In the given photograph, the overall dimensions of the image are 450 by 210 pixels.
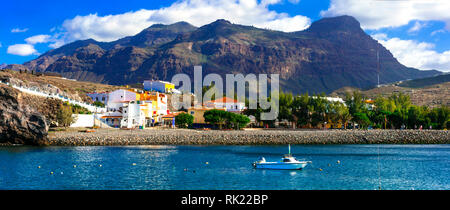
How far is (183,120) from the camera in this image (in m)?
84.5

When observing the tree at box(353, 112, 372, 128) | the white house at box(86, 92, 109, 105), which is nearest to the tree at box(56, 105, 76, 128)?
the white house at box(86, 92, 109, 105)

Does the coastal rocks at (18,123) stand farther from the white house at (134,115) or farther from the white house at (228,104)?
the white house at (228,104)

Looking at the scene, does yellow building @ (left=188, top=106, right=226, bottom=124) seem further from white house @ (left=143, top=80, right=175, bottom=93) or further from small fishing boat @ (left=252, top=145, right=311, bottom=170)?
small fishing boat @ (left=252, top=145, right=311, bottom=170)

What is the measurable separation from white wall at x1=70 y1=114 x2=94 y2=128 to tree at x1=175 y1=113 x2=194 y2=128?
17722mm

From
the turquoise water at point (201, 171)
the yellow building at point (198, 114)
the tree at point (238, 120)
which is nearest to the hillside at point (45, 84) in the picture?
the yellow building at point (198, 114)

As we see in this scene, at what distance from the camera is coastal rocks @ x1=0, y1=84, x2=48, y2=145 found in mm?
56972

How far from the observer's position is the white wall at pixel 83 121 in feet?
240

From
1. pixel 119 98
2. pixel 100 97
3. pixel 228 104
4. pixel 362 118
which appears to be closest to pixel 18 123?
pixel 119 98

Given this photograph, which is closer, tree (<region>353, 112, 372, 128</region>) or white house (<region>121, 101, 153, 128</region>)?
white house (<region>121, 101, 153, 128</region>)

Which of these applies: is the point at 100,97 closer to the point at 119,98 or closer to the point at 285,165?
the point at 119,98
